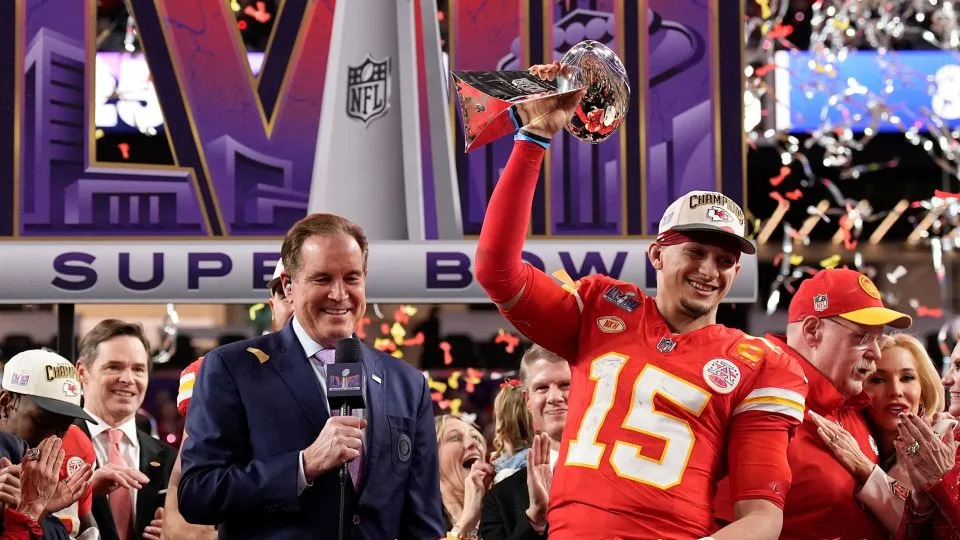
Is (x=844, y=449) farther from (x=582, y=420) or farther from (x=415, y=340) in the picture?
(x=415, y=340)

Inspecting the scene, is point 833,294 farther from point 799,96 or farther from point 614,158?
point 799,96

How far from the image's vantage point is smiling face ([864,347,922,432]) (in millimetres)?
4738

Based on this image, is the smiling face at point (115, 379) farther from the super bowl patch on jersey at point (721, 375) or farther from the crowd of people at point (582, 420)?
the super bowl patch on jersey at point (721, 375)

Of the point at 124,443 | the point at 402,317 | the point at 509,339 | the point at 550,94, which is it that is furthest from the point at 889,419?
the point at 402,317

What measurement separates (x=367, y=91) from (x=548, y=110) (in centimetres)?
429

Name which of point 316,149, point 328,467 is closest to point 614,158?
point 316,149

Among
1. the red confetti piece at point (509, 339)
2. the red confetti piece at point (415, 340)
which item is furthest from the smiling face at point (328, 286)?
the red confetti piece at point (415, 340)

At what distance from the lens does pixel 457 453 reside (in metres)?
6.25

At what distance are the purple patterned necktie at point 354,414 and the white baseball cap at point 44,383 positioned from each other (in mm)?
1600

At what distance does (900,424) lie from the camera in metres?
4.25

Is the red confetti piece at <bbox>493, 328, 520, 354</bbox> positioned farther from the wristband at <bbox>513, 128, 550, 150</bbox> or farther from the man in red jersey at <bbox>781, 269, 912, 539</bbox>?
the wristband at <bbox>513, 128, 550, 150</bbox>

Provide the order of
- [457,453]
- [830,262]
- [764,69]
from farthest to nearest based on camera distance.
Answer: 1. [764,69]
2. [830,262]
3. [457,453]

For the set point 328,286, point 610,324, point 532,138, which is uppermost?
point 532,138

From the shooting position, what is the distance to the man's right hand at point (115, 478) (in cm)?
A: 516
